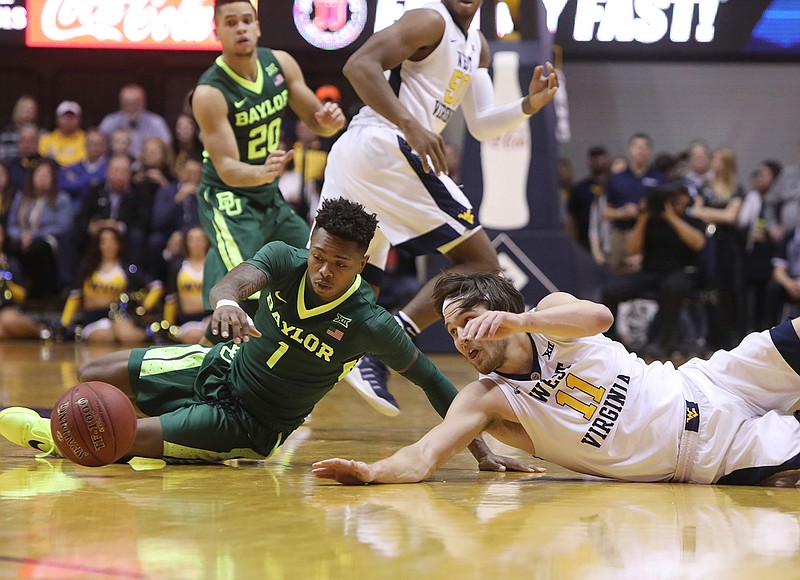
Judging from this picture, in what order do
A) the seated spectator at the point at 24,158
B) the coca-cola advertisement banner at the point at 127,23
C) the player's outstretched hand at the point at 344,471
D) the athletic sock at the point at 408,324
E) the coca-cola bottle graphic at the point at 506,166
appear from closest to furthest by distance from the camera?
the player's outstretched hand at the point at 344,471, the athletic sock at the point at 408,324, the coca-cola bottle graphic at the point at 506,166, the seated spectator at the point at 24,158, the coca-cola advertisement banner at the point at 127,23

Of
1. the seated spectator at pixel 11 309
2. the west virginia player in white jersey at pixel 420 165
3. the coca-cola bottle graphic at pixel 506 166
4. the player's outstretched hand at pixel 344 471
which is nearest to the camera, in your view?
the player's outstretched hand at pixel 344 471

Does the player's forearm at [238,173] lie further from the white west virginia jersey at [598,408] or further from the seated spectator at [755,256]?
the seated spectator at [755,256]

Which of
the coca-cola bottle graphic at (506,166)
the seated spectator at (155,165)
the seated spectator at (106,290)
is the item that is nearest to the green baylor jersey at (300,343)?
the coca-cola bottle graphic at (506,166)

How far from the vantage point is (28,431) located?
3.88 metres

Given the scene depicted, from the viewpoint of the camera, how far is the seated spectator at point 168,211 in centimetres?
1070

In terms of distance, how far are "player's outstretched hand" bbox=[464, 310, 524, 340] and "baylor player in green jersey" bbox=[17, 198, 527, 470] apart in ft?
2.00

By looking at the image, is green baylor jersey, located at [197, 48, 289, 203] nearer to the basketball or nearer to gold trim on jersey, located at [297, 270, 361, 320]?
gold trim on jersey, located at [297, 270, 361, 320]

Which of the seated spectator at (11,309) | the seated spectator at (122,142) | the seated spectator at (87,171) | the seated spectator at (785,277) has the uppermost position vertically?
the seated spectator at (122,142)

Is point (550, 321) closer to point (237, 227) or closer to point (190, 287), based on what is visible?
point (237, 227)

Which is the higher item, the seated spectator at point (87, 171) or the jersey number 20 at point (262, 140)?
the jersey number 20 at point (262, 140)

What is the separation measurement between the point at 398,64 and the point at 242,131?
939 mm

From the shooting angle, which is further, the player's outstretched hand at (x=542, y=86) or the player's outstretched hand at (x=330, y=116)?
the player's outstretched hand at (x=330, y=116)

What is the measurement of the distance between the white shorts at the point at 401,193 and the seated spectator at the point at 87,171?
6.81m

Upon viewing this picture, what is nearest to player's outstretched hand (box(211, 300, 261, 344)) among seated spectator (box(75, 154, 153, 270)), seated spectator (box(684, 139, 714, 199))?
seated spectator (box(75, 154, 153, 270))
